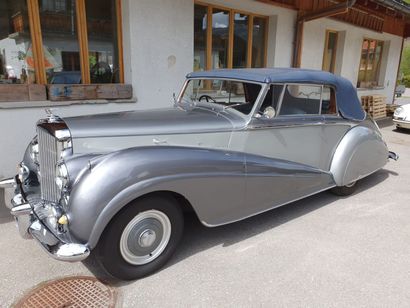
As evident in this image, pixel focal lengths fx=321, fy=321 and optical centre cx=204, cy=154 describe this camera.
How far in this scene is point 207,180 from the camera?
105 inches

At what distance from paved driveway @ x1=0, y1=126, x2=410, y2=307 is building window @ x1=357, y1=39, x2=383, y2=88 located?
28.5ft

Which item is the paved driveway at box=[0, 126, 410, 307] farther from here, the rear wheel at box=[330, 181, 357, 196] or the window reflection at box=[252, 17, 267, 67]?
the window reflection at box=[252, 17, 267, 67]

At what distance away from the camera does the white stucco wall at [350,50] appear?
817 cm

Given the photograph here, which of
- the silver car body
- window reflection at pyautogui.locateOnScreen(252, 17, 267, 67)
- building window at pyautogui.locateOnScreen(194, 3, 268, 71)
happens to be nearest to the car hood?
the silver car body

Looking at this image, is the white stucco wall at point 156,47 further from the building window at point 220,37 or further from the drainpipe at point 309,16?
the drainpipe at point 309,16

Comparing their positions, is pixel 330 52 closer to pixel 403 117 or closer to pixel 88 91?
pixel 403 117

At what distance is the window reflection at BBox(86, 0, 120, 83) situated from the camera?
16.3 ft

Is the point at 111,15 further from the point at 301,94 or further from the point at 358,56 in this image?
the point at 358,56

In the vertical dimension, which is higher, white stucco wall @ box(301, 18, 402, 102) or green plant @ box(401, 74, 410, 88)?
white stucco wall @ box(301, 18, 402, 102)

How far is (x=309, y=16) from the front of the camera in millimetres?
7371

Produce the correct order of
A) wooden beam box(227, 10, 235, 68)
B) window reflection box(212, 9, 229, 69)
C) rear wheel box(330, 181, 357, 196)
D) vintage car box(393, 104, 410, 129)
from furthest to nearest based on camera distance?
Result: vintage car box(393, 104, 410, 129), wooden beam box(227, 10, 235, 68), window reflection box(212, 9, 229, 69), rear wheel box(330, 181, 357, 196)

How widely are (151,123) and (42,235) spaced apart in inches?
46.7

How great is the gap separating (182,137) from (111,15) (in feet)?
11.2

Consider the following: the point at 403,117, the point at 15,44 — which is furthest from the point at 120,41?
the point at 403,117
